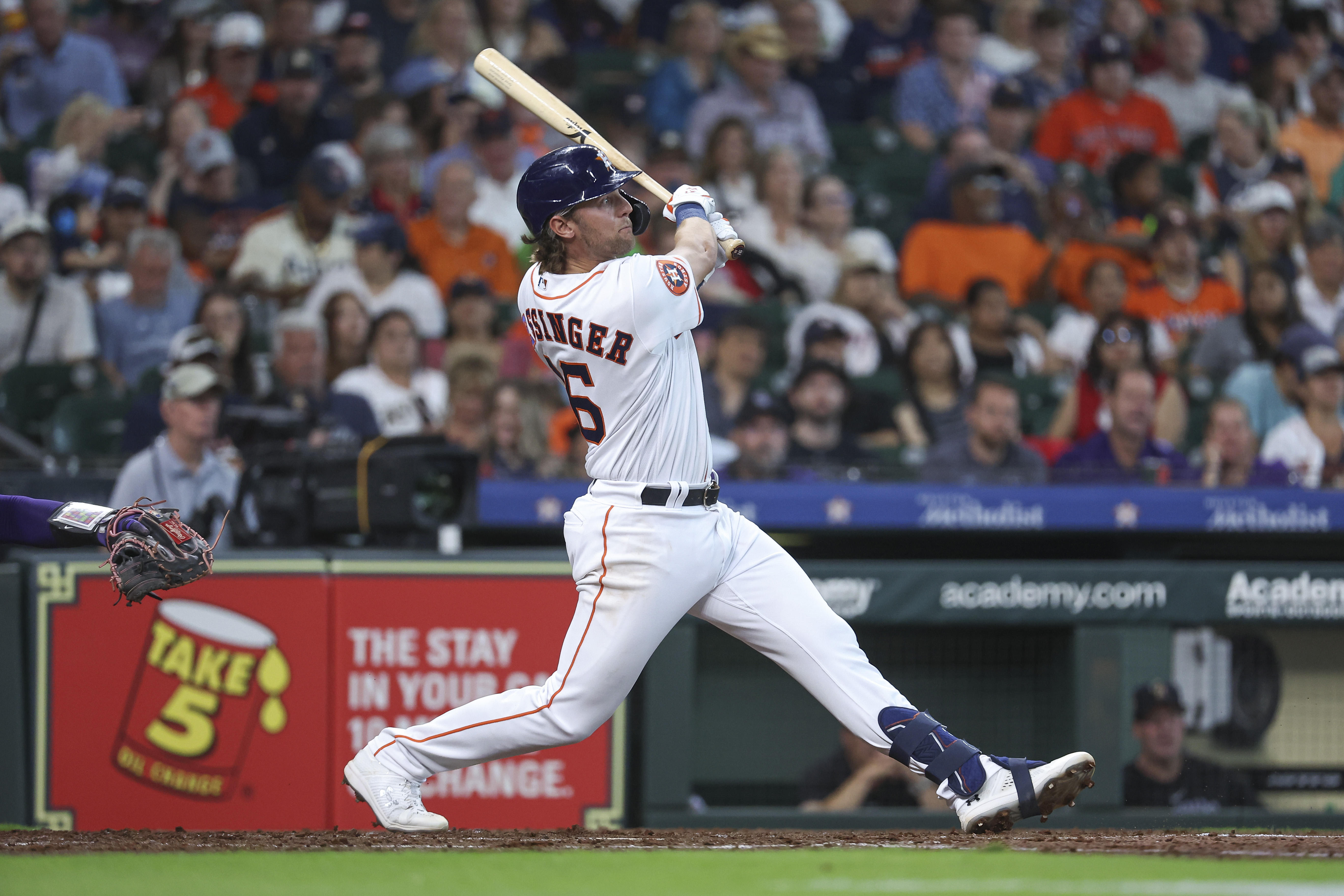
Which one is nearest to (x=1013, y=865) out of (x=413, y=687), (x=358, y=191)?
(x=413, y=687)

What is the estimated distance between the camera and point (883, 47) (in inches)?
428

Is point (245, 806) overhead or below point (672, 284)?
below

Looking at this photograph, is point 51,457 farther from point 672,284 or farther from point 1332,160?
point 1332,160

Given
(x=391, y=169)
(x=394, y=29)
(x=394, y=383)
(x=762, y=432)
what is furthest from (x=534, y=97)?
(x=394, y=29)

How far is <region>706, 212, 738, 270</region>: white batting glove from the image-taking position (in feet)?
13.3

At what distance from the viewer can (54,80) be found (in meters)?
9.28

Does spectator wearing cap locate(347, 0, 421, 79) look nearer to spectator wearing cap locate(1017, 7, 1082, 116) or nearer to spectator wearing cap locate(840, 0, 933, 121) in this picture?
spectator wearing cap locate(840, 0, 933, 121)

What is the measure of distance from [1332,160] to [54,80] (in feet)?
26.9

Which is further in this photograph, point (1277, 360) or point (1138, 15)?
point (1138, 15)

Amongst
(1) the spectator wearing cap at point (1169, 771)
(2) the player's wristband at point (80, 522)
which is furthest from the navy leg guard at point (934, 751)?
(1) the spectator wearing cap at point (1169, 771)

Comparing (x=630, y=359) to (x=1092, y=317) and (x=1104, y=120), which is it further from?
(x=1104, y=120)

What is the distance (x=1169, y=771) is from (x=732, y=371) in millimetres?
2888

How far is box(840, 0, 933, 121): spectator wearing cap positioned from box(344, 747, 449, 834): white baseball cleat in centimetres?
755

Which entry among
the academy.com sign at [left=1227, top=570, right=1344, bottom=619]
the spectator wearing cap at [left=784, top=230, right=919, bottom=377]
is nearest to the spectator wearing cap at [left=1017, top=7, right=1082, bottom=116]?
the spectator wearing cap at [left=784, top=230, right=919, bottom=377]
